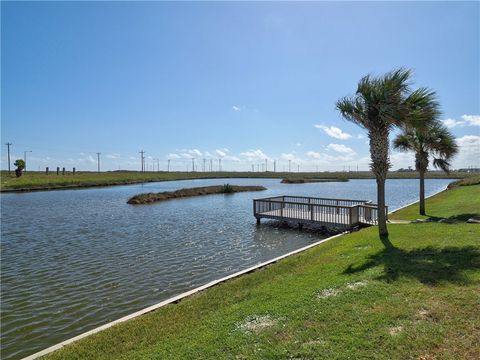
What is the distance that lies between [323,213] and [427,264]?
457 inches

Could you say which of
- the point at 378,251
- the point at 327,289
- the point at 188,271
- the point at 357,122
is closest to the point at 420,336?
the point at 327,289

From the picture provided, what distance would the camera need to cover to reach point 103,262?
1182cm

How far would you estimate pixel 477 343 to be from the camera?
→ 374cm

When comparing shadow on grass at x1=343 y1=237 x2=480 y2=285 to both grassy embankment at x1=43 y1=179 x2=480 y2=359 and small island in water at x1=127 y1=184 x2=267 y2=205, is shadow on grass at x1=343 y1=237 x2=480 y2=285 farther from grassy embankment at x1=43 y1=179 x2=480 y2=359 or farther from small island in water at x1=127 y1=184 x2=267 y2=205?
small island in water at x1=127 y1=184 x2=267 y2=205

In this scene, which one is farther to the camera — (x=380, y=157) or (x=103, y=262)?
(x=103, y=262)

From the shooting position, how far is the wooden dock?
53.0 feet

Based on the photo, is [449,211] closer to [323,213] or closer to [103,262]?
[323,213]

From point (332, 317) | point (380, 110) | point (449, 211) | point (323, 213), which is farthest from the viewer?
point (323, 213)

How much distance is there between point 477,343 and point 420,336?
1.97ft

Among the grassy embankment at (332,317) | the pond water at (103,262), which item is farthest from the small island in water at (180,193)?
the grassy embankment at (332,317)

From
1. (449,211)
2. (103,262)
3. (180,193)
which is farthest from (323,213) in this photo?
(180,193)

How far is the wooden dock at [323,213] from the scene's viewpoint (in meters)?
16.2

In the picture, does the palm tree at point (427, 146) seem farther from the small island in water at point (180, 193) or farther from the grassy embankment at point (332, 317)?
the small island in water at point (180, 193)

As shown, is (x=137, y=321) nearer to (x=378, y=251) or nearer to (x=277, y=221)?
(x=378, y=251)
